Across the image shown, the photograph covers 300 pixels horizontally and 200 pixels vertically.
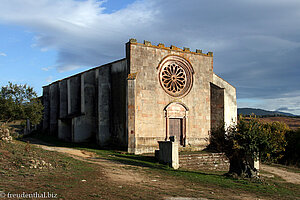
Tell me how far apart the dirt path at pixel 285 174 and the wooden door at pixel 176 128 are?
286 inches

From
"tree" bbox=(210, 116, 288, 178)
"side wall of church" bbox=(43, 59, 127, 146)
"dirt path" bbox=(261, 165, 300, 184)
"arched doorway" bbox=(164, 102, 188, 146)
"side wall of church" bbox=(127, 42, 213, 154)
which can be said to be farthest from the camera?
"side wall of church" bbox=(43, 59, 127, 146)

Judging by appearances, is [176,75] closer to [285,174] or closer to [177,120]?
[177,120]

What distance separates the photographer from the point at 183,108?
2531 centimetres

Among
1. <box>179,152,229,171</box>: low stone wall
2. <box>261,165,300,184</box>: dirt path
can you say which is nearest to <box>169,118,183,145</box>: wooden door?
<box>179,152,229,171</box>: low stone wall

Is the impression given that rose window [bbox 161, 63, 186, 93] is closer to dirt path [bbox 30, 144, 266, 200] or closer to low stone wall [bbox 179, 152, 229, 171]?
low stone wall [bbox 179, 152, 229, 171]

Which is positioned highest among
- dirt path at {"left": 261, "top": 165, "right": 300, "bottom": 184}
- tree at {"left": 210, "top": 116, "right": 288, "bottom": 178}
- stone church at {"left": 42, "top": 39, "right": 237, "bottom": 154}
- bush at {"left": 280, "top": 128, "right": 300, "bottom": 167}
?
stone church at {"left": 42, "top": 39, "right": 237, "bottom": 154}

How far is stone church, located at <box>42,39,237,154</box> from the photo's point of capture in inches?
897

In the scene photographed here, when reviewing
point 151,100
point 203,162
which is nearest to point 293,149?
point 203,162

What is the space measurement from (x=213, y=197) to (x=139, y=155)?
11247mm

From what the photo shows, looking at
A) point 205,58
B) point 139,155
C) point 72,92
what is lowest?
point 139,155

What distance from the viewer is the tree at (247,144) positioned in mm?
15285

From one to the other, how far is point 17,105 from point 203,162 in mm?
14489

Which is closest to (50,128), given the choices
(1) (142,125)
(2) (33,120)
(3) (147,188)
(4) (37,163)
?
(2) (33,120)

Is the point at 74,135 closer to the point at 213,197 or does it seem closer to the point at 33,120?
the point at 33,120
